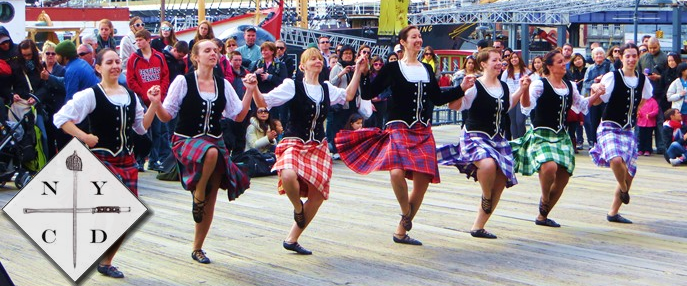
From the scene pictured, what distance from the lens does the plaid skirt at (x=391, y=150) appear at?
332 inches

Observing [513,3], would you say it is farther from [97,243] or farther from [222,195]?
[97,243]

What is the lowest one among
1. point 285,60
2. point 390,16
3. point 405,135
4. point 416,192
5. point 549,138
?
point 416,192

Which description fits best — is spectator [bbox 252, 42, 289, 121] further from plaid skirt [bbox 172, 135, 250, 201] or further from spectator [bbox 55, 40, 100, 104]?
plaid skirt [bbox 172, 135, 250, 201]

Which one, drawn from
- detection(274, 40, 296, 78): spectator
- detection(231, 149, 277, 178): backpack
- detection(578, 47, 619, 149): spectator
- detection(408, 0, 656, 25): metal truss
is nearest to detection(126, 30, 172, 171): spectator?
detection(231, 149, 277, 178): backpack

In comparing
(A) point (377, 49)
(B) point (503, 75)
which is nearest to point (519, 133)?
(B) point (503, 75)

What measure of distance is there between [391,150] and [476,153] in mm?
730

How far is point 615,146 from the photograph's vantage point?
9.70m

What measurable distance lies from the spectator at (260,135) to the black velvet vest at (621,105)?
4.74 meters

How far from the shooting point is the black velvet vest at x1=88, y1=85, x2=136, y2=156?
23.9 ft

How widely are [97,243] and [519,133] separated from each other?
11.2 m

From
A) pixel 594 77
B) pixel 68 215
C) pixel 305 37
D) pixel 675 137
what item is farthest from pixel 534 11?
pixel 68 215

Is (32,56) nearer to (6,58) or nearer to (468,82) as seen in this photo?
(6,58)

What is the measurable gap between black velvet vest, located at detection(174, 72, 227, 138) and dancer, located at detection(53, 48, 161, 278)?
292 mm

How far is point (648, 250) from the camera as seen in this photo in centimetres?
846
